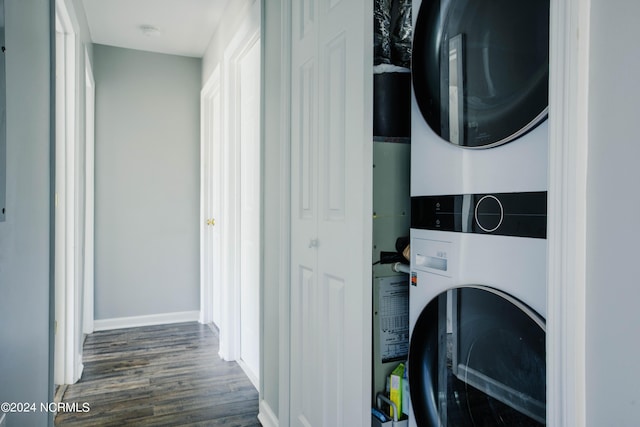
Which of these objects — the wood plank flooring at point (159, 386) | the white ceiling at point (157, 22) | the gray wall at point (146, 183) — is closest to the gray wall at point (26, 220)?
the wood plank flooring at point (159, 386)

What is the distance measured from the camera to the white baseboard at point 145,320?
4.00 metres

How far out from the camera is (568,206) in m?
0.70

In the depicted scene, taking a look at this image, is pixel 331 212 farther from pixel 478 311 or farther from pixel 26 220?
pixel 26 220

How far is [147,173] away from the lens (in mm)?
4188

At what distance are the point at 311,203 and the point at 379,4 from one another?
758 mm

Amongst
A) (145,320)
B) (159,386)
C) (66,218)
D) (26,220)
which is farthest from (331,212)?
(145,320)

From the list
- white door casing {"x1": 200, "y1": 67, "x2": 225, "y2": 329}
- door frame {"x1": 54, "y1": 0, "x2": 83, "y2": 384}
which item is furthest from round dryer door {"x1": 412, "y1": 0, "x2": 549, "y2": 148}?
white door casing {"x1": 200, "y1": 67, "x2": 225, "y2": 329}

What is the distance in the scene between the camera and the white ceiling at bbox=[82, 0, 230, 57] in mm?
3154

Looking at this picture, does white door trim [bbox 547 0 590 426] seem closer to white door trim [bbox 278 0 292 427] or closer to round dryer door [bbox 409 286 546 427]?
round dryer door [bbox 409 286 546 427]

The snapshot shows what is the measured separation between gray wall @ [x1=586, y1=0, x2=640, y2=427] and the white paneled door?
2.15 ft

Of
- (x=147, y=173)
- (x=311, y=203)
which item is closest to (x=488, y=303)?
(x=311, y=203)

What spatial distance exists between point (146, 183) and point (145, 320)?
52.1 inches

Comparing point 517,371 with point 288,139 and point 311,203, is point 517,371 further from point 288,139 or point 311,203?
point 288,139

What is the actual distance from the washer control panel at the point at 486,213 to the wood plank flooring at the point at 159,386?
1.67 metres
